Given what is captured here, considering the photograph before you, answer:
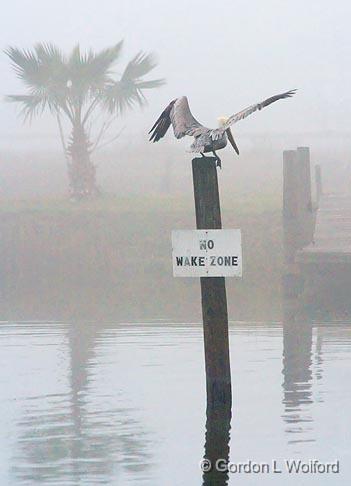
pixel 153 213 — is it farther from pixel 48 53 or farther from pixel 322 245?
pixel 322 245

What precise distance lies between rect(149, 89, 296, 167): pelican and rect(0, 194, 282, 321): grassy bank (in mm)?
9011

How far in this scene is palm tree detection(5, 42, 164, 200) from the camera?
121 feet

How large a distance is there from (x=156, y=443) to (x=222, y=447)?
1.53 ft

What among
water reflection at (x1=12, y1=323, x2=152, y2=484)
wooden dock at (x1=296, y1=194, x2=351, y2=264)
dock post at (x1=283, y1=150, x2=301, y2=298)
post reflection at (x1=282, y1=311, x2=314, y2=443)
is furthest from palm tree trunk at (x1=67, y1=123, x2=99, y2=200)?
water reflection at (x1=12, y1=323, x2=152, y2=484)

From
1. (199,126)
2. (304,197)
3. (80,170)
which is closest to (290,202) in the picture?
(304,197)

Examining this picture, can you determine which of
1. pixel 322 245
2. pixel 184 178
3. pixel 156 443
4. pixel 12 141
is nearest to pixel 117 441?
pixel 156 443

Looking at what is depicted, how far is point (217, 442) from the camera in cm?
975

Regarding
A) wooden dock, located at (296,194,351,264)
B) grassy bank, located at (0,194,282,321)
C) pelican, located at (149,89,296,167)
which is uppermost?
pelican, located at (149,89,296,167)

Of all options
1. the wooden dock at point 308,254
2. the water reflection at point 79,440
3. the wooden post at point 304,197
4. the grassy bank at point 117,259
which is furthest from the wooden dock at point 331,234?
the water reflection at point 79,440

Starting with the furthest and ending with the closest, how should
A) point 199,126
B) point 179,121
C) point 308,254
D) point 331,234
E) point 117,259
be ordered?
1. point 117,259
2. point 331,234
3. point 308,254
4. point 179,121
5. point 199,126

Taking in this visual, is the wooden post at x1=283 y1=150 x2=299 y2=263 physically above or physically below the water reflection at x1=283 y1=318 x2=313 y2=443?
above

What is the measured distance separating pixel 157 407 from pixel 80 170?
84.7 feet

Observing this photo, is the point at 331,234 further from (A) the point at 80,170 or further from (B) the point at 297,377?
(A) the point at 80,170

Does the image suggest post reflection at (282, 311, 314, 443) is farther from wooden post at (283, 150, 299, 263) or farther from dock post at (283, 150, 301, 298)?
wooden post at (283, 150, 299, 263)
